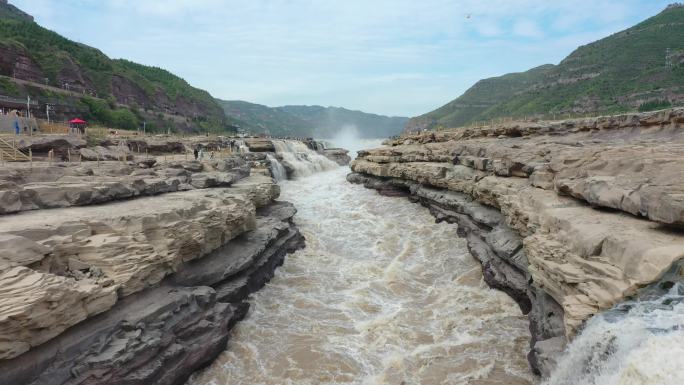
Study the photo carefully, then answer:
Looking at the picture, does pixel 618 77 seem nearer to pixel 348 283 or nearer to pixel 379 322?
pixel 348 283

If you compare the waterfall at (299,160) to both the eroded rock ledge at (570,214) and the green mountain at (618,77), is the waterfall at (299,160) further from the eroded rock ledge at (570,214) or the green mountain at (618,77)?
the green mountain at (618,77)

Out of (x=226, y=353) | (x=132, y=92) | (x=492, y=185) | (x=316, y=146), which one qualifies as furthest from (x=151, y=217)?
(x=132, y=92)

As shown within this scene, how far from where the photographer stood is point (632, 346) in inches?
188

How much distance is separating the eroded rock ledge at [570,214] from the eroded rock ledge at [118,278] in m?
6.67

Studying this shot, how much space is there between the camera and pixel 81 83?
4847 cm

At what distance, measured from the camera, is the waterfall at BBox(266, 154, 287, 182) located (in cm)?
2581

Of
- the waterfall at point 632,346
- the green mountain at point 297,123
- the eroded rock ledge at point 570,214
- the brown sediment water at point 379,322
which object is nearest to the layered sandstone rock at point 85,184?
the brown sediment water at point 379,322

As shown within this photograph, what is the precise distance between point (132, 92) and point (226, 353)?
5981 centimetres

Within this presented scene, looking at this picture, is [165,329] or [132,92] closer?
[165,329]

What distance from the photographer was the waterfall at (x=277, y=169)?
25812 mm

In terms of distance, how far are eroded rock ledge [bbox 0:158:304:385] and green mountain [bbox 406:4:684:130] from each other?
3698cm

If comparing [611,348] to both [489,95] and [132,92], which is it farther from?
[489,95]

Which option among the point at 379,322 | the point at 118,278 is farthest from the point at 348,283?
the point at 118,278

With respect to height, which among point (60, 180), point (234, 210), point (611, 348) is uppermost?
point (60, 180)
